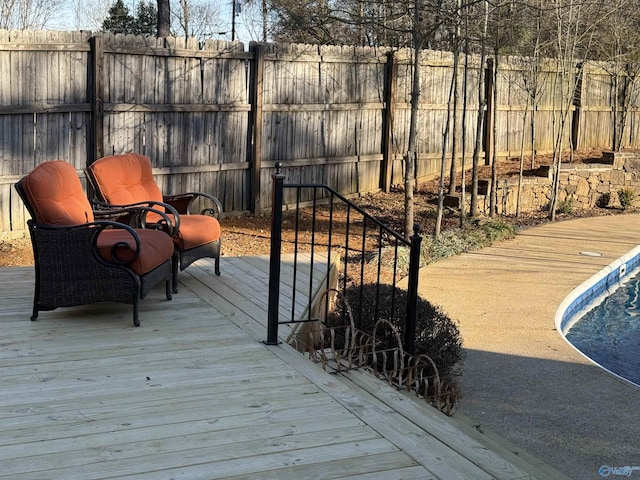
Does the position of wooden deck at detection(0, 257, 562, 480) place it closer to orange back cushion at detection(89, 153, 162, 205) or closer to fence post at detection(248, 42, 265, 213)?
orange back cushion at detection(89, 153, 162, 205)

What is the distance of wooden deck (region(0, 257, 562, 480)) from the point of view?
3170mm

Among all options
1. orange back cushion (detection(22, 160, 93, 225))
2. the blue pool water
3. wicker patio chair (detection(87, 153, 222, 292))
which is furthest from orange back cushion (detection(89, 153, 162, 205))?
the blue pool water

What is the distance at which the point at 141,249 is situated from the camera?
509cm

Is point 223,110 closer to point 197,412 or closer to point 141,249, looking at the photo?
point 141,249

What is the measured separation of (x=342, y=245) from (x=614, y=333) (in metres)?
3.13

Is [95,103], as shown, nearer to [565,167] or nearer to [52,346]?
[52,346]

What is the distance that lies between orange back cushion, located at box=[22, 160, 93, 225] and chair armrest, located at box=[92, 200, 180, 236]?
532mm

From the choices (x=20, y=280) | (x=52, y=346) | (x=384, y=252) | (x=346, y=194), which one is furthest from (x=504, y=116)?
(x=52, y=346)

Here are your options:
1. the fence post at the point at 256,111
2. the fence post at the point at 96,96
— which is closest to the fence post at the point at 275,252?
the fence post at the point at 96,96

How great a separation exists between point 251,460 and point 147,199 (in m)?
3.67

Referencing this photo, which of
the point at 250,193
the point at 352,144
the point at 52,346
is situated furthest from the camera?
the point at 352,144

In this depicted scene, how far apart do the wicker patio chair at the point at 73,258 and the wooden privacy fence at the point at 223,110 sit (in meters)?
3.47

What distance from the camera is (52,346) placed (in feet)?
15.0

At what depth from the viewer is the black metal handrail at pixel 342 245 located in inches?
180
